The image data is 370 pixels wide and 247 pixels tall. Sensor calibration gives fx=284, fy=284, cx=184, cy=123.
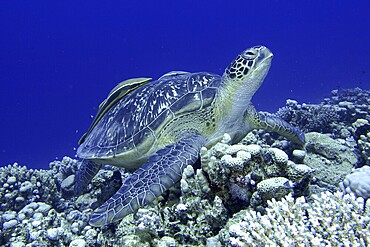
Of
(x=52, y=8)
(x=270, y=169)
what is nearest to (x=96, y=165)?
(x=270, y=169)

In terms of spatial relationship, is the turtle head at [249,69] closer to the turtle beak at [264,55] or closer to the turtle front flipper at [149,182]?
the turtle beak at [264,55]

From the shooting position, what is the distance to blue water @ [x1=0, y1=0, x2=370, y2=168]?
3642 inches

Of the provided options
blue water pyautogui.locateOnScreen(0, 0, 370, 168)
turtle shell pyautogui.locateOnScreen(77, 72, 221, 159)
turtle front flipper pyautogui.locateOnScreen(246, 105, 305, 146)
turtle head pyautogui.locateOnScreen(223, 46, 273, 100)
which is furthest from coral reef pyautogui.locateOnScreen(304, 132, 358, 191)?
blue water pyautogui.locateOnScreen(0, 0, 370, 168)

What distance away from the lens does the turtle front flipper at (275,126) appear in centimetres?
451

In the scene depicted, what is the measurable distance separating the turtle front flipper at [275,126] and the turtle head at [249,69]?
527 mm

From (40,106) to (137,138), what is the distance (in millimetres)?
105978

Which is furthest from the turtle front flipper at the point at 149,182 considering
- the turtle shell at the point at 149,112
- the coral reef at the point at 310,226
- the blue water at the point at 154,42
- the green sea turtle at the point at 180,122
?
the blue water at the point at 154,42

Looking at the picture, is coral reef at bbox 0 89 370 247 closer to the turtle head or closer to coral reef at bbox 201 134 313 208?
coral reef at bbox 201 134 313 208

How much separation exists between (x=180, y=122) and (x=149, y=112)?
54 cm

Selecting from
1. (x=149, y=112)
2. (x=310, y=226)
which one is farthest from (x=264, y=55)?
(x=310, y=226)

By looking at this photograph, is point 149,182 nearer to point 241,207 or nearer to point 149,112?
point 241,207

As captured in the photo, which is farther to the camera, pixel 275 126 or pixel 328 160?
pixel 275 126

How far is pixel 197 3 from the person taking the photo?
447 ft

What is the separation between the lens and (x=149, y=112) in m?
4.56
